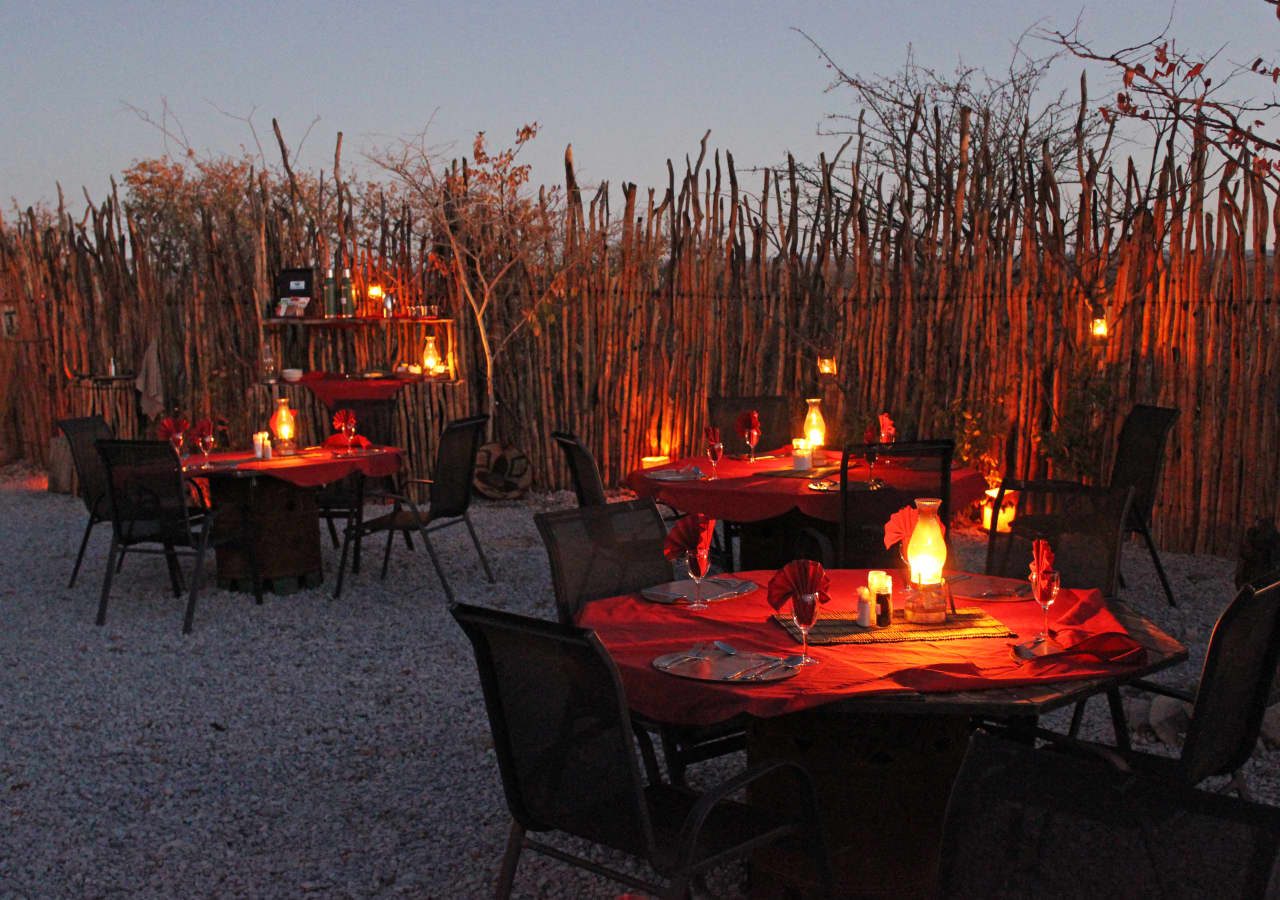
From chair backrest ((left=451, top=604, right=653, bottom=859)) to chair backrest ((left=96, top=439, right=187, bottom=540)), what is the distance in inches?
142

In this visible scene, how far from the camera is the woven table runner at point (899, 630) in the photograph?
2676 millimetres

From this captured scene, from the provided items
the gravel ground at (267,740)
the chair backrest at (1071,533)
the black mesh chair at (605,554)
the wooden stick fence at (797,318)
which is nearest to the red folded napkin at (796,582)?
the black mesh chair at (605,554)

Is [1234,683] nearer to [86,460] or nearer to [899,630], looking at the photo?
[899,630]

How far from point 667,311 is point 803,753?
20.2 ft

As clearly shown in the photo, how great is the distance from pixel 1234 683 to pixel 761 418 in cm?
440

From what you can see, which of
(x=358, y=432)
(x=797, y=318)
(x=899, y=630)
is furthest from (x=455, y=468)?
(x=899, y=630)

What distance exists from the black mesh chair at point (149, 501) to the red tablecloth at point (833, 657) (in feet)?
10.2

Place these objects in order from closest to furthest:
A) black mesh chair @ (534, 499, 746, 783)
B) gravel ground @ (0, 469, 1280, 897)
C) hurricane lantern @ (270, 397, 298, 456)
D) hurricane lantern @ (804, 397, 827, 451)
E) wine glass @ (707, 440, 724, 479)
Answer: gravel ground @ (0, 469, 1280, 897)
black mesh chair @ (534, 499, 746, 783)
wine glass @ (707, 440, 724, 479)
hurricane lantern @ (804, 397, 827, 451)
hurricane lantern @ (270, 397, 298, 456)

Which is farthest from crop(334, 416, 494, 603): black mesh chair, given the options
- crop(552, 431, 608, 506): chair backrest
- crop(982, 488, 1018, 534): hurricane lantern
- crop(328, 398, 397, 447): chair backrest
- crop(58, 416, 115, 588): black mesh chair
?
crop(982, 488, 1018, 534): hurricane lantern

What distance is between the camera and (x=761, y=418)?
6.66m

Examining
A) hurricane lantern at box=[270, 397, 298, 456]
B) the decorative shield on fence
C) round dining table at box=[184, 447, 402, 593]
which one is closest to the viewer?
round dining table at box=[184, 447, 402, 593]

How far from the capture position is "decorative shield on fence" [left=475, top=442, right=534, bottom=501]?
8.77 meters

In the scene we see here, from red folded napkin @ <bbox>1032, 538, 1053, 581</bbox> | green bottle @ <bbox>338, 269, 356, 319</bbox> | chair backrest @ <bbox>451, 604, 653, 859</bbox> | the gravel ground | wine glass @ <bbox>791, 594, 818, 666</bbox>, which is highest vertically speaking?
green bottle @ <bbox>338, 269, 356, 319</bbox>

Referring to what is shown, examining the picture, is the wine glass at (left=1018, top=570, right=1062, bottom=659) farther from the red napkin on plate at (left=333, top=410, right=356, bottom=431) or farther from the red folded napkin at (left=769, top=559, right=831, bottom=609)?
the red napkin on plate at (left=333, top=410, right=356, bottom=431)
